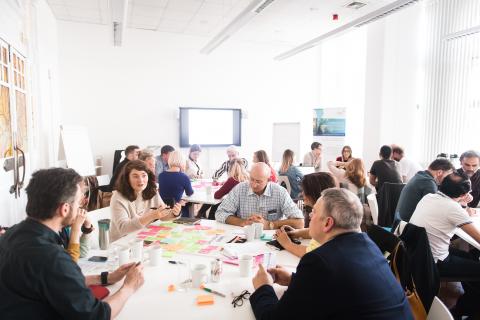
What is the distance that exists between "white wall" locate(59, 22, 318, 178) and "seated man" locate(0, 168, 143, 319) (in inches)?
265

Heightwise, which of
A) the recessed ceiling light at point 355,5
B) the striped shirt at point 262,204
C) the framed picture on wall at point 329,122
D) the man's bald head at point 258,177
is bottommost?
the striped shirt at point 262,204

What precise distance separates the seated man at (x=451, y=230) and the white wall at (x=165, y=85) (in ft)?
21.1

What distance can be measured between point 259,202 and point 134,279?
164 cm

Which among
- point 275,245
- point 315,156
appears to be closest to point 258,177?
point 275,245

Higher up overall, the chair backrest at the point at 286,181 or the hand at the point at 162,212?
the hand at the point at 162,212

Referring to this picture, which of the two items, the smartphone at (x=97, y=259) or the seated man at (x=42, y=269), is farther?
the smartphone at (x=97, y=259)

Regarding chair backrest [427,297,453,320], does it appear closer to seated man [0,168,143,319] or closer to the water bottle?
seated man [0,168,143,319]

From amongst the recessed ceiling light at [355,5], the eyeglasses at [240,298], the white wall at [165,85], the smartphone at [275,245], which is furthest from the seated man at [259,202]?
the white wall at [165,85]

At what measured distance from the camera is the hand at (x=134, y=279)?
1.66 m

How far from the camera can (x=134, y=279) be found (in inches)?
66.4

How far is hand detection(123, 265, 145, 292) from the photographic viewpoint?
166 cm

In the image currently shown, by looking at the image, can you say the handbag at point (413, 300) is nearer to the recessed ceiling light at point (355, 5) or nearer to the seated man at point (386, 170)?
the seated man at point (386, 170)

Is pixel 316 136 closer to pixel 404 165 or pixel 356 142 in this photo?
pixel 356 142

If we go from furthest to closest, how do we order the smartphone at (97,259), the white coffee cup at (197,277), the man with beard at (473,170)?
the man with beard at (473,170), the smartphone at (97,259), the white coffee cup at (197,277)
